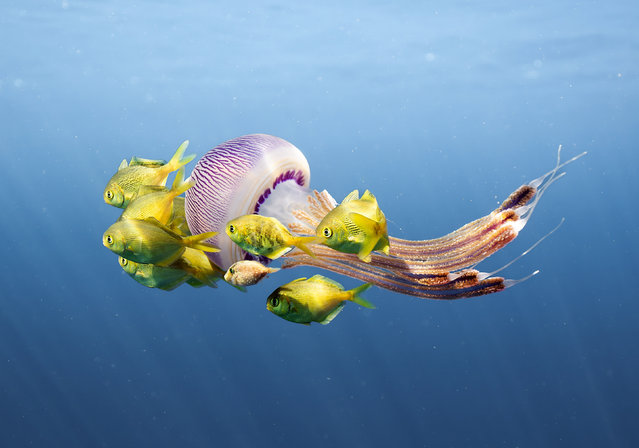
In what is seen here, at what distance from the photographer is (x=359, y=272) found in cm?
202

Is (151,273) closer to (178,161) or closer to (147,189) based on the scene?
(147,189)

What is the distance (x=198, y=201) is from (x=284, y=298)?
74 centimetres

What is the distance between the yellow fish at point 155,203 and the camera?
1881 millimetres

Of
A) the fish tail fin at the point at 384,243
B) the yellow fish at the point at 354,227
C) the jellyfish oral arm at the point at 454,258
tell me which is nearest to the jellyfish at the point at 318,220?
the jellyfish oral arm at the point at 454,258

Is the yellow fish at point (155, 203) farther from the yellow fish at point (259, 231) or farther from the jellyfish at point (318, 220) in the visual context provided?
the yellow fish at point (259, 231)

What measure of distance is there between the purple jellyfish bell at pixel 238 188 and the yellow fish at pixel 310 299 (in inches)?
20.0

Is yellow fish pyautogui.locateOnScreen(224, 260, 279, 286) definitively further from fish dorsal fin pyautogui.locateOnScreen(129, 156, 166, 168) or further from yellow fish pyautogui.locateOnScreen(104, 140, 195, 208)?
fish dorsal fin pyautogui.locateOnScreen(129, 156, 166, 168)

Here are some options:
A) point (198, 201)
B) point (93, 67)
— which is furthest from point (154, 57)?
point (198, 201)

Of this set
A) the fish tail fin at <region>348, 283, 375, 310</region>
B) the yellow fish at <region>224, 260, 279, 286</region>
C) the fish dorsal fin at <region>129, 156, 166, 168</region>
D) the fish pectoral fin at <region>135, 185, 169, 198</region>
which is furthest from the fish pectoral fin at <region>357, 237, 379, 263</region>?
the fish dorsal fin at <region>129, 156, 166, 168</region>

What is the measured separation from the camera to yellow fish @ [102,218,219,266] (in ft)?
5.52

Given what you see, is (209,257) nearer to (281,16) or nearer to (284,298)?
(284,298)

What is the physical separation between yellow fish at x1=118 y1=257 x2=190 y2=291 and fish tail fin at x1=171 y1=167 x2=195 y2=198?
1.09ft

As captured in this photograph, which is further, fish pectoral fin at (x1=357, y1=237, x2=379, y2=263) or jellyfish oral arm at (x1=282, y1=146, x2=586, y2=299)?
jellyfish oral arm at (x1=282, y1=146, x2=586, y2=299)

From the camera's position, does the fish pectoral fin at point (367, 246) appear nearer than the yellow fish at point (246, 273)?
Yes
